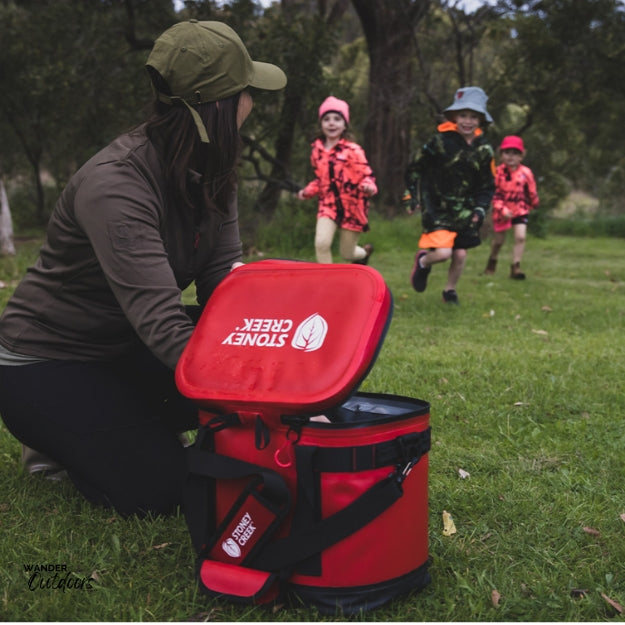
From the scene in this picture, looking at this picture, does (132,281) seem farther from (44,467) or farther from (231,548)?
(44,467)

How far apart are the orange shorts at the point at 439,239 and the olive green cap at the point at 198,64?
4.66m

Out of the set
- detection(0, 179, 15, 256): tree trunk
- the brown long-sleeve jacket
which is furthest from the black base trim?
detection(0, 179, 15, 256): tree trunk

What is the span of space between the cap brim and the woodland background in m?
9.89

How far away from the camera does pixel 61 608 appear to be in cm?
201

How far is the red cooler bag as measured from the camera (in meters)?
1.90

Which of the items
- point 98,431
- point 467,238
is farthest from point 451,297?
point 98,431

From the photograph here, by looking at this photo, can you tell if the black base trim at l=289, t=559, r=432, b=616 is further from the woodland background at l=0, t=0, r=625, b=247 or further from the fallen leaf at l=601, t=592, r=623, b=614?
the woodland background at l=0, t=0, r=625, b=247

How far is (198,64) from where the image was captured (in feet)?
7.51

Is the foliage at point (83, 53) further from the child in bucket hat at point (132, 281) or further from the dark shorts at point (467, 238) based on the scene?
the child in bucket hat at point (132, 281)

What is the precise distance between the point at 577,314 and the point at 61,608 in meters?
5.73

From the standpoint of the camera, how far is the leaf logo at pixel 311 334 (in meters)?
1.93

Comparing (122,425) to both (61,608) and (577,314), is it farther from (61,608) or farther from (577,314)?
(577,314)

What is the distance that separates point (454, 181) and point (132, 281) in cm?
510

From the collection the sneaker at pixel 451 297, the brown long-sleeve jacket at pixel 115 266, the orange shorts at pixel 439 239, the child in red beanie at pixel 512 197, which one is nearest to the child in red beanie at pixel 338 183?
the orange shorts at pixel 439 239
